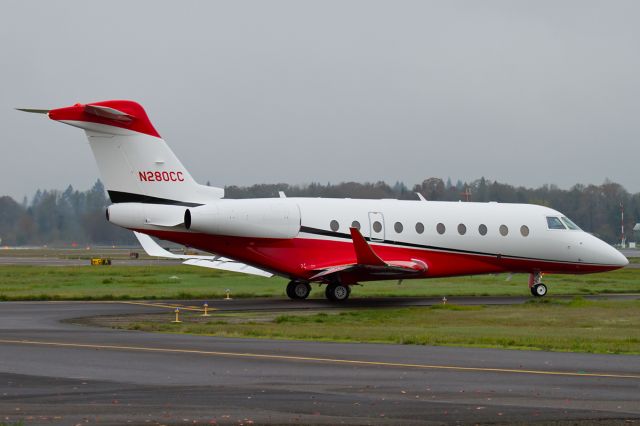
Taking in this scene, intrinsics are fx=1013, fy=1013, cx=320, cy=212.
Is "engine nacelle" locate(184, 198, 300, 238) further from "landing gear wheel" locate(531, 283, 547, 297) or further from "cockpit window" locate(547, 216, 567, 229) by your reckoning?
"cockpit window" locate(547, 216, 567, 229)

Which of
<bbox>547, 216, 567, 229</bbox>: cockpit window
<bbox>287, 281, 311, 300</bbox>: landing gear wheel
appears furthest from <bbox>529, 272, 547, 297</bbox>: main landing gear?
<bbox>287, 281, 311, 300</bbox>: landing gear wheel

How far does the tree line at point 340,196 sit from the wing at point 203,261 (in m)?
6.32

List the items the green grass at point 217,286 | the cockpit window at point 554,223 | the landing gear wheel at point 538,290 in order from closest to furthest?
1. the landing gear wheel at point 538,290
2. the green grass at point 217,286
3. the cockpit window at point 554,223

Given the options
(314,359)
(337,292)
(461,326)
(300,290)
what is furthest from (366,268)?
(314,359)

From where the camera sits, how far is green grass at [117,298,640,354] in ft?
65.7

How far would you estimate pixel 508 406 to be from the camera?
1179 centimetres

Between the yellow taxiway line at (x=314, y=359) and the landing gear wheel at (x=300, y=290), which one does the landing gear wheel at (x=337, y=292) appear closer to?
the landing gear wheel at (x=300, y=290)

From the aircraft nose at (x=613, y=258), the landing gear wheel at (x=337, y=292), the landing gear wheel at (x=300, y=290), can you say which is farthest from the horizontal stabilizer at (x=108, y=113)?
the aircraft nose at (x=613, y=258)

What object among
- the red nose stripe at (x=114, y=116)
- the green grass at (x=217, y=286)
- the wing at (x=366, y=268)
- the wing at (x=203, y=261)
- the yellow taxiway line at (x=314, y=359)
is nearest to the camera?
the yellow taxiway line at (x=314, y=359)

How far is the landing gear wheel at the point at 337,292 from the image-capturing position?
3353 centimetres

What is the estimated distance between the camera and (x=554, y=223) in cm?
3734

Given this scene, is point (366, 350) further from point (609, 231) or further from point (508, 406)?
point (609, 231)

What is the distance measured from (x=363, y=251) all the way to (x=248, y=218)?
384 cm

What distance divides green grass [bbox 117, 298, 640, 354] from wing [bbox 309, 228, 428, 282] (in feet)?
9.23
